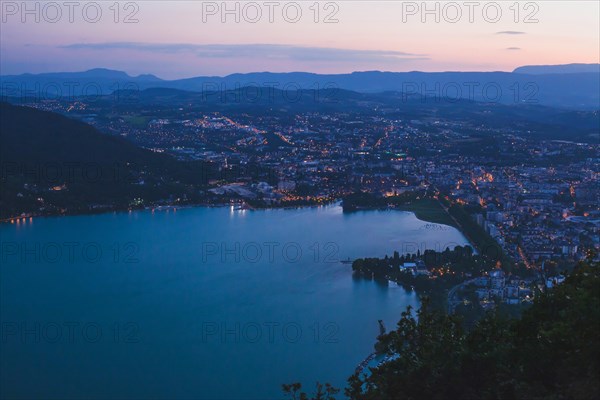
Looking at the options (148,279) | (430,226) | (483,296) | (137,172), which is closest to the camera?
(483,296)

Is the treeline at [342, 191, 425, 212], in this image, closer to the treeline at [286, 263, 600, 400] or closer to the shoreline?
the shoreline

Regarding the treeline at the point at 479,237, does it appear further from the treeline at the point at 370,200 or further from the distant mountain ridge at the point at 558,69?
the distant mountain ridge at the point at 558,69

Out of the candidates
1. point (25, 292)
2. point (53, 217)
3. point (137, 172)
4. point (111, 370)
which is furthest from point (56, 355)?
point (137, 172)

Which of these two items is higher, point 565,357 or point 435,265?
point 565,357

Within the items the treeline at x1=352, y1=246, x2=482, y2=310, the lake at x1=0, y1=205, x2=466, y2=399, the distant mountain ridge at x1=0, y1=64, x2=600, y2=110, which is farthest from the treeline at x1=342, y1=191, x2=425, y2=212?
the distant mountain ridge at x1=0, y1=64, x2=600, y2=110

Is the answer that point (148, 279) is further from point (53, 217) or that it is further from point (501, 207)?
point (501, 207)

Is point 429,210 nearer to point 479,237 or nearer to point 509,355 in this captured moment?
point 479,237
